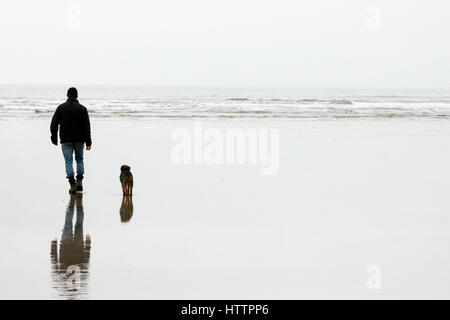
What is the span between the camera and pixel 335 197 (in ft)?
29.9

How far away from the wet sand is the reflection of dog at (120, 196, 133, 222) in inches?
0.8

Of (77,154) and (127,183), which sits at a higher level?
(77,154)

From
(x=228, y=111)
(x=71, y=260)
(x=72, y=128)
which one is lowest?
(x=71, y=260)

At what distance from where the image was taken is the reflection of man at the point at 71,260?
5059 millimetres

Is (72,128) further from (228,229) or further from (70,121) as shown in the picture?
(228,229)

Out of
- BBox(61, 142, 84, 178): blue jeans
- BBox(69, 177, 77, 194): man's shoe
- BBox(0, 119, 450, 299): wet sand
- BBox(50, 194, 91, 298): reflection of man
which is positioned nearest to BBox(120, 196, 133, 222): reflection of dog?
BBox(0, 119, 450, 299): wet sand

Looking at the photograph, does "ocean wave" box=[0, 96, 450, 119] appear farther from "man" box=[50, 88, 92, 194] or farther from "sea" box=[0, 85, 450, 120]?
"man" box=[50, 88, 92, 194]

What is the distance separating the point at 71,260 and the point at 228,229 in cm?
176

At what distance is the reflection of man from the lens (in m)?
5.06

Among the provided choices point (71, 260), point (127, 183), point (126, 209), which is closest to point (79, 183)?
point (127, 183)

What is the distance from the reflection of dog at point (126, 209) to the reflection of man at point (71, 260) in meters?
0.45

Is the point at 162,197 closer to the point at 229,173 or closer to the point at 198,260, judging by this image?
the point at 229,173

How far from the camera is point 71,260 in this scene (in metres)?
5.85
